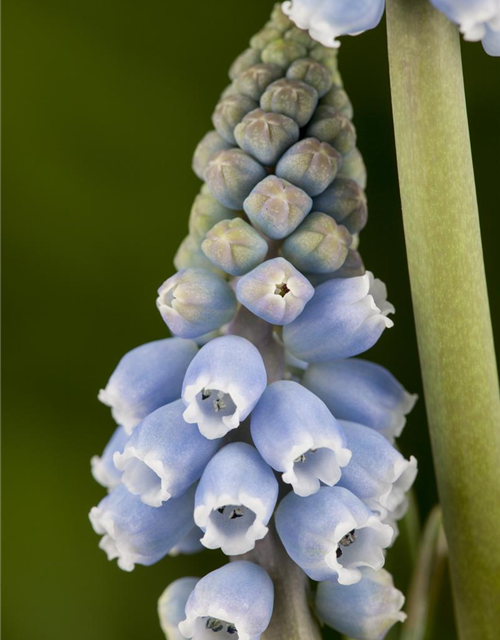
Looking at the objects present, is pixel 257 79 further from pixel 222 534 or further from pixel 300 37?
pixel 222 534

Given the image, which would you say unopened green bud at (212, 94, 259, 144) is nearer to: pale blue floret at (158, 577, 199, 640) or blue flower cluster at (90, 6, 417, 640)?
blue flower cluster at (90, 6, 417, 640)

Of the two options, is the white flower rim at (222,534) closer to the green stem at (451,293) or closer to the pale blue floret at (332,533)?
the pale blue floret at (332,533)

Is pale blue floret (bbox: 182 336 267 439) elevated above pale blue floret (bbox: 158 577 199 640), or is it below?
above

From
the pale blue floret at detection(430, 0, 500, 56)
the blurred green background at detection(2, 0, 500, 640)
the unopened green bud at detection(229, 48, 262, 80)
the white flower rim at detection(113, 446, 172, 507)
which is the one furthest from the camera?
the blurred green background at detection(2, 0, 500, 640)

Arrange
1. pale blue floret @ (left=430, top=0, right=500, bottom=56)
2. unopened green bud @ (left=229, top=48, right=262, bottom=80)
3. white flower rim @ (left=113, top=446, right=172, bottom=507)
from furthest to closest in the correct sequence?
unopened green bud @ (left=229, top=48, right=262, bottom=80)
white flower rim @ (left=113, top=446, right=172, bottom=507)
pale blue floret @ (left=430, top=0, right=500, bottom=56)

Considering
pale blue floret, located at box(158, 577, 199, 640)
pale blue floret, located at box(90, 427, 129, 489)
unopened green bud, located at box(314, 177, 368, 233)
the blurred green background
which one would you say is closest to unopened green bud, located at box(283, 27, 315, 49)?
unopened green bud, located at box(314, 177, 368, 233)

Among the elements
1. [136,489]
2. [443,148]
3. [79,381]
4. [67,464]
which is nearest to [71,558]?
[67,464]
